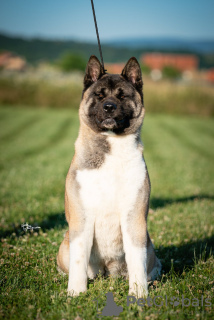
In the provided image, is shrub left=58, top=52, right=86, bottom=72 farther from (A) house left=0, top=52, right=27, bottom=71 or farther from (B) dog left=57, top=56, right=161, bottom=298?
(B) dog left=57, top=56, right=161, bottom=298

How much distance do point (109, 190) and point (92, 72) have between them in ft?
4.27

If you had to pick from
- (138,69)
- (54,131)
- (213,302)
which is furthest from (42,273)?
(54,131)

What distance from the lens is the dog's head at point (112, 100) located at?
3211 mm

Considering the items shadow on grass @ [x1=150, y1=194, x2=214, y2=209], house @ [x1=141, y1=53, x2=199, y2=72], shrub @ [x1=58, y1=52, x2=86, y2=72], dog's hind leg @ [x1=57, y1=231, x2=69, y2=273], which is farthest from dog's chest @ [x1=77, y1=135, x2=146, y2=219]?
house @ [x1=141, y1=53, x2=199, y2=72]

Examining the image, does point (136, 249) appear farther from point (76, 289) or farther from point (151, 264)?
point (76, 289)

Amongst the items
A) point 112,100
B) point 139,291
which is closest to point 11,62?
point 112,100

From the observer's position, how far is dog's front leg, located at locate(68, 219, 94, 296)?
10.3ft

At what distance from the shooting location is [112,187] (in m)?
3.11

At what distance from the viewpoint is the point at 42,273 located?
361 centimetres

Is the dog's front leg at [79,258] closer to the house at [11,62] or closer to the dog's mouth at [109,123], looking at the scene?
the dog's mouth at [109,123]

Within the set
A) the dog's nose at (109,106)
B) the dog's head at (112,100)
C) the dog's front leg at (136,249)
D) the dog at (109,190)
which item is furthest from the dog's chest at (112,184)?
the dog's nose at (109,106)

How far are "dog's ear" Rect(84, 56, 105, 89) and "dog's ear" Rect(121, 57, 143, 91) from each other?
251mm

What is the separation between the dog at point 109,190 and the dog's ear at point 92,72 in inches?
3.3

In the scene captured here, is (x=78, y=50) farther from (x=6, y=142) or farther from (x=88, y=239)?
(x=88, y=239)
